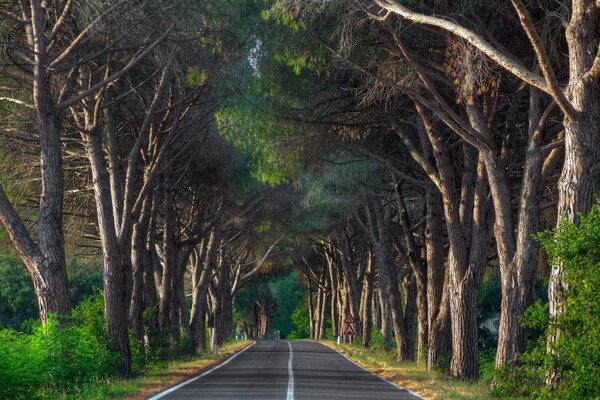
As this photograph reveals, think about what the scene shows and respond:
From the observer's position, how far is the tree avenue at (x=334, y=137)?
15125 mm

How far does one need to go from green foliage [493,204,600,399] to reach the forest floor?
12.9 feet

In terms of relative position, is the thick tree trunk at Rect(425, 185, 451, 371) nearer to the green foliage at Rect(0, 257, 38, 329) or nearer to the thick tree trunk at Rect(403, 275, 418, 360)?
the thick tree trunk at Rect(403, 275, 418, 360)

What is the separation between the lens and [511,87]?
2364cm

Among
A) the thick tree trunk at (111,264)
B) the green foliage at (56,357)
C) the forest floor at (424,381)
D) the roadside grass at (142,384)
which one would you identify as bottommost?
the forest floor at (424,381)

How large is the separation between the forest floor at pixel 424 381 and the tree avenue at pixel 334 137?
0.66 m

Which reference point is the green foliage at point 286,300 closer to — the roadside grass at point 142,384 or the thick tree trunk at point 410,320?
the thick tree trunk at point 410,320

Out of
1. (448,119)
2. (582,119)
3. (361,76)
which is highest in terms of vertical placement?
(361,76)

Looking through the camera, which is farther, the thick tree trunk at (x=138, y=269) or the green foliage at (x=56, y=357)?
the thick tree trunk at (x=138, y=269)

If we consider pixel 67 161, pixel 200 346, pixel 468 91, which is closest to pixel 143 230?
pixel 67 161

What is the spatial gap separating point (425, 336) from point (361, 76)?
12.2m

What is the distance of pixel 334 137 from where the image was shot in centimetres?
2675

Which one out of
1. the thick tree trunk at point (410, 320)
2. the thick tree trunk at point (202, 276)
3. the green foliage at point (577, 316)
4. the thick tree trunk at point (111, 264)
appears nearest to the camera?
the green foliage at point (577, 316)

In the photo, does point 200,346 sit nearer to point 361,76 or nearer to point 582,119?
point 361,76

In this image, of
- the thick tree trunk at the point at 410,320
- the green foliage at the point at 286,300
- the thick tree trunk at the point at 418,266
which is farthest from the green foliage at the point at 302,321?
the thick tree trunk at the point at 418,266
